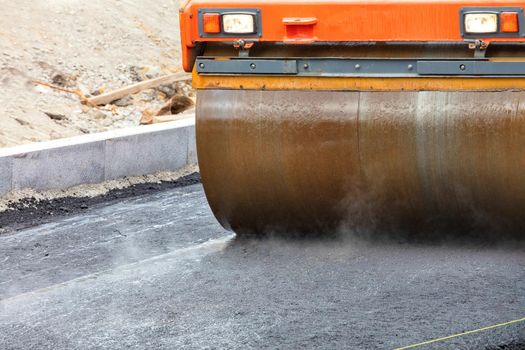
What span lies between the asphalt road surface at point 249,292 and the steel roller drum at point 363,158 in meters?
0.22

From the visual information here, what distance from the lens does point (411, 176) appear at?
20.6ft

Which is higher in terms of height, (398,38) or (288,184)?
(398,38)

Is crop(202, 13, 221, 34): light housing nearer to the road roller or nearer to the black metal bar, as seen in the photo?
the road roller

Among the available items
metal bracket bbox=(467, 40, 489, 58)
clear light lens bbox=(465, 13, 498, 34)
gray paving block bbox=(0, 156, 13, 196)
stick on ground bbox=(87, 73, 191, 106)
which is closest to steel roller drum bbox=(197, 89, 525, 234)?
metal bracket bbox=(467, 40, 489, 58)

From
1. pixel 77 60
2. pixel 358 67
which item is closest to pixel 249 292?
pixel 358 67

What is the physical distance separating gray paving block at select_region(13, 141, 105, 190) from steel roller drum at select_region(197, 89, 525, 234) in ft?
A: 7.60

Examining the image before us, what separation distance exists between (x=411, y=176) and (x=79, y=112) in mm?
6693

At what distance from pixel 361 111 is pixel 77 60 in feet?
26.9

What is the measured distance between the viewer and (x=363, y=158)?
633 centimetres

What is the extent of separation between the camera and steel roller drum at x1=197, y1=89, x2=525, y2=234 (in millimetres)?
6113

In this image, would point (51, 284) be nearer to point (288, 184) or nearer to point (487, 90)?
point (288, 184)

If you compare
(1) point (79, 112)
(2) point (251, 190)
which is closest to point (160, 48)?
(1) point (79, 112)

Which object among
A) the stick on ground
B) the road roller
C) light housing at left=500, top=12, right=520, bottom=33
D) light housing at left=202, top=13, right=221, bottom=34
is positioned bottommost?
the stick on ground

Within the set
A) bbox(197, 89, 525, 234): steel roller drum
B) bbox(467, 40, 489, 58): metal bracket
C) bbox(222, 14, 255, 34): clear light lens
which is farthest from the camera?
bbox(222, 14, 255, 34): clear light lens
